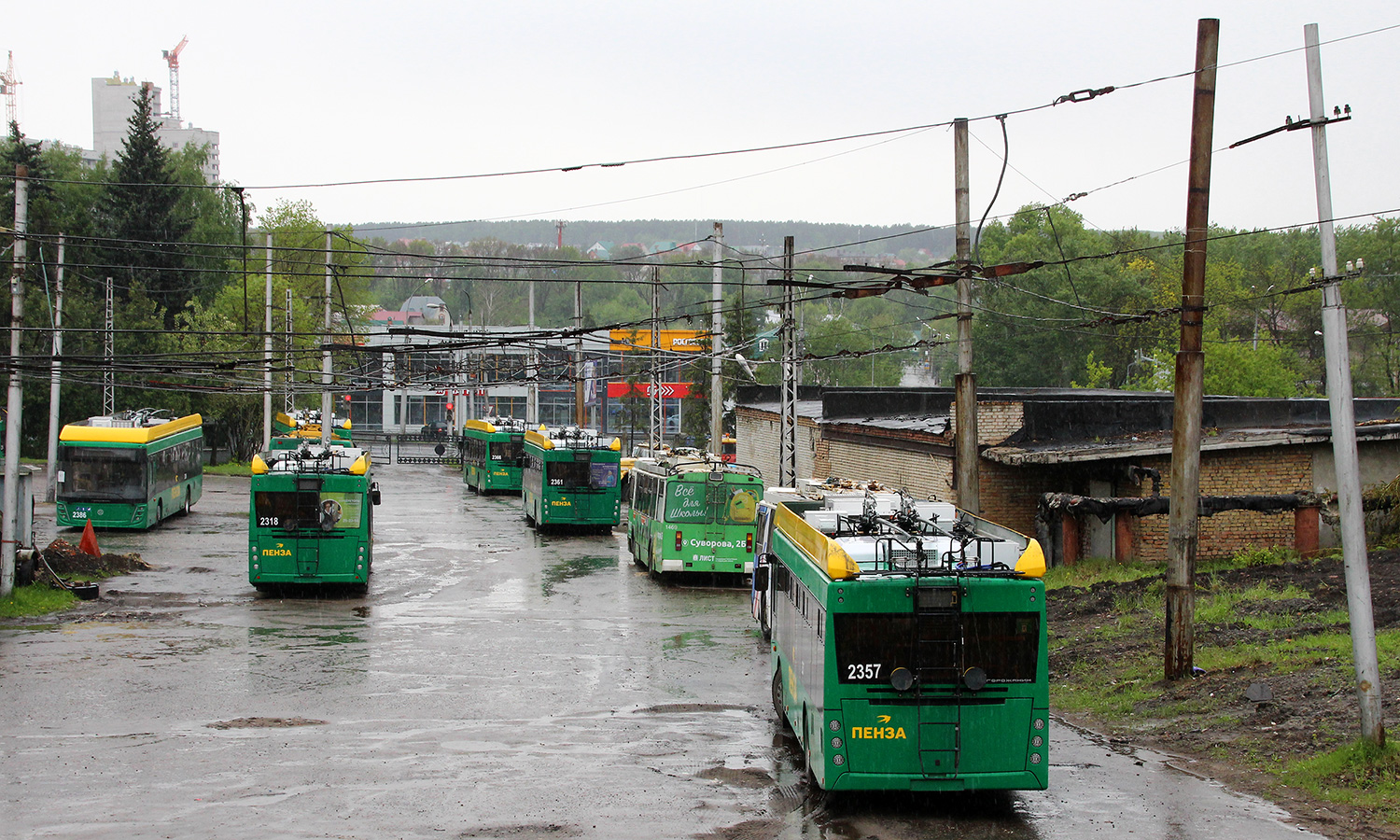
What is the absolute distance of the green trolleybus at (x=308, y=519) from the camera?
25.0 metres

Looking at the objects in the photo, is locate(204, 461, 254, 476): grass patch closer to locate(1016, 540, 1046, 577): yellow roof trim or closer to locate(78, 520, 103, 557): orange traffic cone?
locate(78, 520, 103, 557): orange traffic cone

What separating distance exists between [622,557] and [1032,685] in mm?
24585

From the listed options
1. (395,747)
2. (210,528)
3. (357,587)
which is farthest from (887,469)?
Answer: (395,747)

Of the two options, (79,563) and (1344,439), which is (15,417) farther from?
(1344,439)

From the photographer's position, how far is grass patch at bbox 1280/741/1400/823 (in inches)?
435

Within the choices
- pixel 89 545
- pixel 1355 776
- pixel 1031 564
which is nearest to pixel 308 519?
pixel 89 545

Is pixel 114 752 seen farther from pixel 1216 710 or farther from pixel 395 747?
pixel 1216 710

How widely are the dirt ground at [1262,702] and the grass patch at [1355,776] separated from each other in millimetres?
178

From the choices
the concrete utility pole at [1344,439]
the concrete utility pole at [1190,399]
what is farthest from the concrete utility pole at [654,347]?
the concrete utility pole at [1344,439]

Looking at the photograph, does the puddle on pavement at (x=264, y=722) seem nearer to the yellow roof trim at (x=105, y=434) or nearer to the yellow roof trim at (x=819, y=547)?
the yellow roof trim at (x=819, y=547)

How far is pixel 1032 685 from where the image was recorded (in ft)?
35.0

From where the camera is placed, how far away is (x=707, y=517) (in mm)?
28375

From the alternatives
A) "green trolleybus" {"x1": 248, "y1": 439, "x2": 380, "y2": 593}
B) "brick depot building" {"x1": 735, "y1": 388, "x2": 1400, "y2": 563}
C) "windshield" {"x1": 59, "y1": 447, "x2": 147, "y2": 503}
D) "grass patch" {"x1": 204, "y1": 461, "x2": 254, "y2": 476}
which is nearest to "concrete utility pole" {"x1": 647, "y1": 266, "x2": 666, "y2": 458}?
"brick depot building" {"x1": 735, "y1": 388, "x2": 1400, "y2": 563}

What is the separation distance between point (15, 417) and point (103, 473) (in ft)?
37.7
